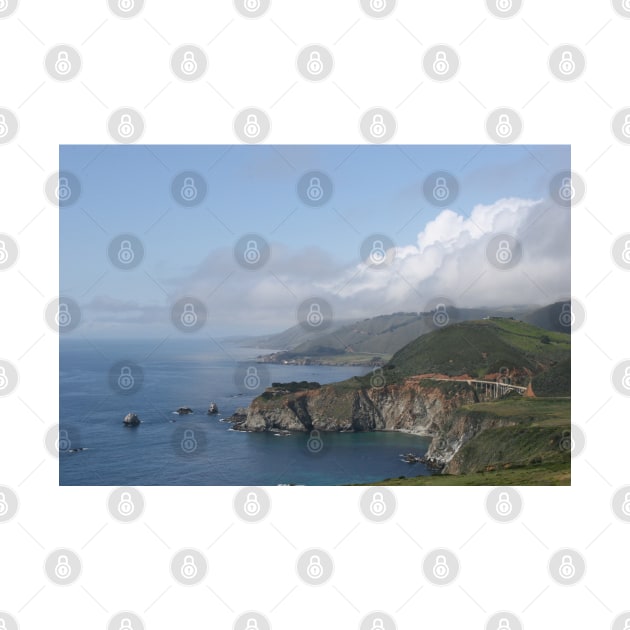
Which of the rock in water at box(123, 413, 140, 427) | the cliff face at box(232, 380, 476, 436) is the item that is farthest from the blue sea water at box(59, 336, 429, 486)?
the cliff face at box(232, 380, 476, 436)

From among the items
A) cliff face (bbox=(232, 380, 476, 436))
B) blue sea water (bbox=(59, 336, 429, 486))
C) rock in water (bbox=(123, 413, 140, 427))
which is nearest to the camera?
blue sea water (bbox=(59, 336, 429, 486))

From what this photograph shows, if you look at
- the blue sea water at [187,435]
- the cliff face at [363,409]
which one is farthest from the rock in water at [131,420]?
the cliff face at [363,409]

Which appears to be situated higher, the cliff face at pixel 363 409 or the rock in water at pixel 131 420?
the cliff face at pixel 363 409

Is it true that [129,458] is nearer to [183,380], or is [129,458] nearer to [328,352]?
[183,380]

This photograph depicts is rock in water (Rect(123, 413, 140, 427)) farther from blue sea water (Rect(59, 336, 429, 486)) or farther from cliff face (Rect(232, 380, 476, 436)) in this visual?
cliff face (Rect(232, 380, 476, 436))

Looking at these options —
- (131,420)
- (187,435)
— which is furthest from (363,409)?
(131,420)

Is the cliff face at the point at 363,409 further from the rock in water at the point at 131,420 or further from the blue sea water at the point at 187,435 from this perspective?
the rock in water at the point at 131,420
